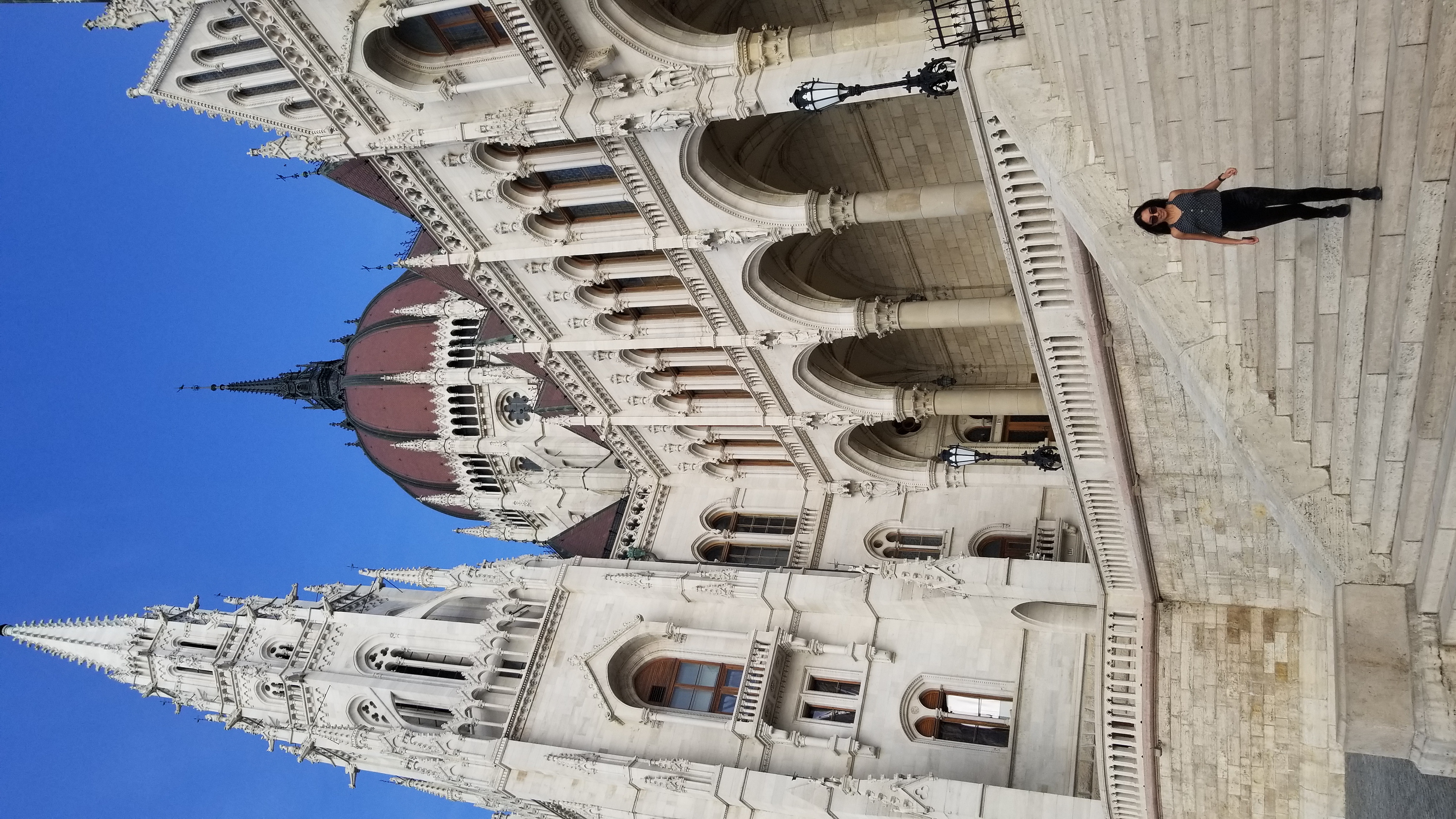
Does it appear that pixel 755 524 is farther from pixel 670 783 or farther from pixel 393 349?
pixel 393 349

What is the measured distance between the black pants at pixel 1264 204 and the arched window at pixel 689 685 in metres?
21.9

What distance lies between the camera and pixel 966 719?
28391 millimetres

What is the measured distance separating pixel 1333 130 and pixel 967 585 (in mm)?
17725

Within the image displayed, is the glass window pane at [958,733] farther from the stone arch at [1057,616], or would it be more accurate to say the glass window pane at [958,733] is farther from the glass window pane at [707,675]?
the glass window pane at [707,675]

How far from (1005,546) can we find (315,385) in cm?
3780

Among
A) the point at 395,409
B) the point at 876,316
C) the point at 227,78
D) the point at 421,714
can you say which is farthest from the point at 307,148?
the point at 395,409

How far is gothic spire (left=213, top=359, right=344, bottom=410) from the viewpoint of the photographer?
178ft

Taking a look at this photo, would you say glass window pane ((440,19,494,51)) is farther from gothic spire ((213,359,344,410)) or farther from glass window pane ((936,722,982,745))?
gothic spire ((213,359,344,410))

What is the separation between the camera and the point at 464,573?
38.1m

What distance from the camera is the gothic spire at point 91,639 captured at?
1725 inches

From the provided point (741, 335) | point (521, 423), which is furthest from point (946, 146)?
point (521, 423)

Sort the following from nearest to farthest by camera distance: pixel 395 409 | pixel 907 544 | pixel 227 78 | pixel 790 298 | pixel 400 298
Result: pixel 227 78
pixel 790 298
pixel 907 544
pixel 395 409
pixel 400 298

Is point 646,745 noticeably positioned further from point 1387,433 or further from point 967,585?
point 1387,433

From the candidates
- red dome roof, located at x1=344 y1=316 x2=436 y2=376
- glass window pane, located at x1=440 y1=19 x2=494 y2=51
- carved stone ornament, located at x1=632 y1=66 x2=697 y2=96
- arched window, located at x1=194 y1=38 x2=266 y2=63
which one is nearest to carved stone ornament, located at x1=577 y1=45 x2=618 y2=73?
carved stone ornament, located at x1=632 y1=66 x2=697 y2=96
